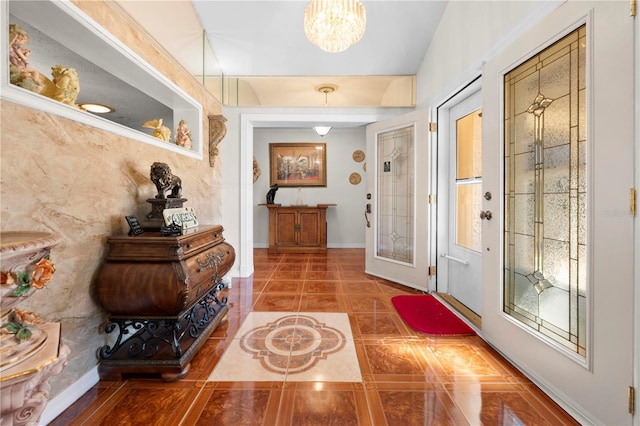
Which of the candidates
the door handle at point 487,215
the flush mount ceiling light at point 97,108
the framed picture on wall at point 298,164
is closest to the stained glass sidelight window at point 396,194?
the door handle at point 487,215

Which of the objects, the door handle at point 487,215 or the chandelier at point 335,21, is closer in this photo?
the door handle at point 487,215

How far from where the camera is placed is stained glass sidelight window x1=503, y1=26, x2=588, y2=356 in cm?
133

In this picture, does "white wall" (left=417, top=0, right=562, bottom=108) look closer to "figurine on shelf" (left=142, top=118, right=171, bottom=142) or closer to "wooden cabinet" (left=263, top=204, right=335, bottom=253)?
"figurine on shelf" (left=142, top=118, right=171, bottom=142)

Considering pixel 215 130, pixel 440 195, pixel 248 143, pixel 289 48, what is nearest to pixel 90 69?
pixel 215 130

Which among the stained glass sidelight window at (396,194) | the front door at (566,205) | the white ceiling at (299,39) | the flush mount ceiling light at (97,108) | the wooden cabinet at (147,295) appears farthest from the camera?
the stained glass sidelight window at (396,194)

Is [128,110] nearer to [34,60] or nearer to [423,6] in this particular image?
[34,60]

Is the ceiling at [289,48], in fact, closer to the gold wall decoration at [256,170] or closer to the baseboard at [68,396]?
the gold wall decoration at [256,170]

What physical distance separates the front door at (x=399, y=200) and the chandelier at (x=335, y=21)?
50.0 inches

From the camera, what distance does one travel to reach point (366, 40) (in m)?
3.08

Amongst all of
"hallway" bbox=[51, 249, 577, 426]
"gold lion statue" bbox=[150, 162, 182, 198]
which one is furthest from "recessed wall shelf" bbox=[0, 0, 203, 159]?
"hallway" bbox=[51, 249, 577, 426]

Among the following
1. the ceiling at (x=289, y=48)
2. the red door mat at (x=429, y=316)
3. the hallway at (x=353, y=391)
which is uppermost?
the ceiling at (x=289, y=48)

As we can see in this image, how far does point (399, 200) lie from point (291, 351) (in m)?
2.30

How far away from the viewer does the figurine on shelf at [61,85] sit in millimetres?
1339

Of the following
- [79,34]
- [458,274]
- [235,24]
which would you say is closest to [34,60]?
[79,34]
